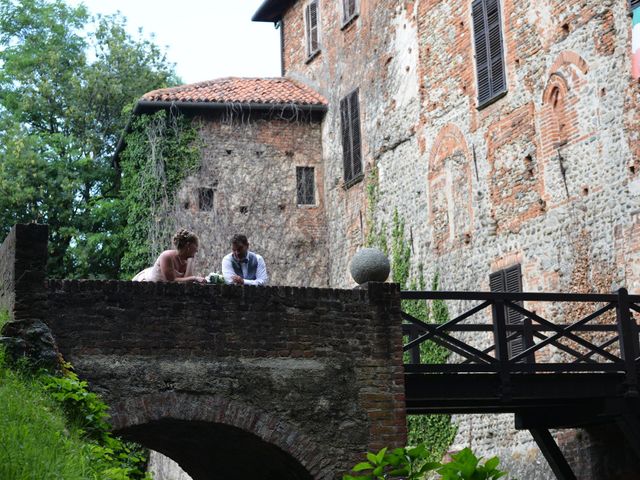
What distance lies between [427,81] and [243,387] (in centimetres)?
993

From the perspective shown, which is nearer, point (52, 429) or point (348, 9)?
point (52, 429)

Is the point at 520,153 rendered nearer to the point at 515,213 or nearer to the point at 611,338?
the point at 515,213

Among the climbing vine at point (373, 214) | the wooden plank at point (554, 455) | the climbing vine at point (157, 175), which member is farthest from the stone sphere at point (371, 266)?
the climbing vine at point (157, 175)

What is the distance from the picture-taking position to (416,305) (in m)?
19.8

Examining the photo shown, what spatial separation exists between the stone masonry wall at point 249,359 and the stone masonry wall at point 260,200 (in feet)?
35.6

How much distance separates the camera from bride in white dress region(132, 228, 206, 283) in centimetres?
1136

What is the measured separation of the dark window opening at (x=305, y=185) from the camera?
2364 centimetres

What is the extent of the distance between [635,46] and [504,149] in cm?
332

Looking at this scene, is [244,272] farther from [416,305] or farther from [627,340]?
[416,305]

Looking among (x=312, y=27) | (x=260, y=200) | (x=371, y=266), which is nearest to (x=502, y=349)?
(x=371, y=266)

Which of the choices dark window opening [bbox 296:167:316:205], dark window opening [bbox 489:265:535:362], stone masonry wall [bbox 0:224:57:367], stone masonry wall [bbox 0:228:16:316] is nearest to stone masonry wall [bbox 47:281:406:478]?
stone masonry wall [bbox 0:224:57:367]

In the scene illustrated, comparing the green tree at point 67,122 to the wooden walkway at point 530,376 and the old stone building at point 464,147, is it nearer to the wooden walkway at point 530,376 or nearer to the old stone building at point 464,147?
the old stone building at point 464,147

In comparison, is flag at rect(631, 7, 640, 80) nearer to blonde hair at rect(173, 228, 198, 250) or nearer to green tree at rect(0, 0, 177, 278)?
blonde hair at rect(173, 228, 198, 250)

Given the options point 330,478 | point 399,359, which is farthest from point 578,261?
point 330,478
